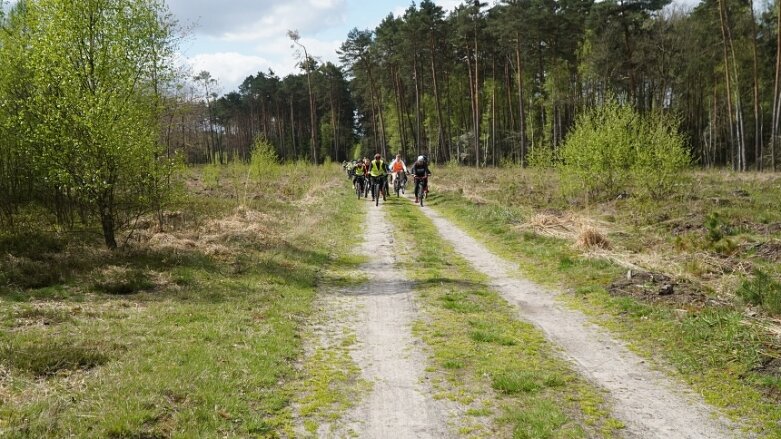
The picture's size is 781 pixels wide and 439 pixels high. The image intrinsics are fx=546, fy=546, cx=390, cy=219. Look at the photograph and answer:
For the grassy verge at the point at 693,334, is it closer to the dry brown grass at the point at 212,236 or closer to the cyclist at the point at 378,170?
the dry brown grass at the point at 212,236

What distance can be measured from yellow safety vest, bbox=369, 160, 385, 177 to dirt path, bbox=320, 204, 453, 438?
12.3m

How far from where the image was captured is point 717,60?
42.1 meters

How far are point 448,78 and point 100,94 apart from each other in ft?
161

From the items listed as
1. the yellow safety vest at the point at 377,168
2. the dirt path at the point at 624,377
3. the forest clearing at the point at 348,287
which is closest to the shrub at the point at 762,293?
the forest clearing at the point at 348,287

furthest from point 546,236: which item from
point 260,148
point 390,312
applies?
point 260,148

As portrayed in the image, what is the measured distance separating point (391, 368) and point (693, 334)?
3938 mm

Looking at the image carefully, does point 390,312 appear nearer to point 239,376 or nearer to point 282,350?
point 282,350

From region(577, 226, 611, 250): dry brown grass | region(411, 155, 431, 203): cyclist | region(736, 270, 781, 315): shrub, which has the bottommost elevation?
region(736, 270, 781, 315): shrub

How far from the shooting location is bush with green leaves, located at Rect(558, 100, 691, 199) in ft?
67.7

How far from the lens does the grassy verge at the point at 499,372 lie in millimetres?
4973

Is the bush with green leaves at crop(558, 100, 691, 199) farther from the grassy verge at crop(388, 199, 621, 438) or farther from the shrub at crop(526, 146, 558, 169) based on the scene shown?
the grassy verge at crop(388, 199, 621, 438)

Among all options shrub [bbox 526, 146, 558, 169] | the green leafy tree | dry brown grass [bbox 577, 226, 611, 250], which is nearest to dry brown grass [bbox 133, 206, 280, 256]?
the green leafy tree

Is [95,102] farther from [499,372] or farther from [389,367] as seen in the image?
[499,372]

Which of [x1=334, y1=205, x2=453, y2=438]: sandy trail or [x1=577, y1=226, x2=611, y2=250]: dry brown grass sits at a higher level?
[x1=577, y1=226, x2=611, y2=250]: dry brown grass
